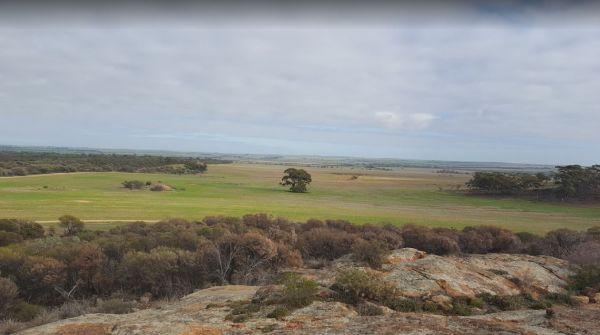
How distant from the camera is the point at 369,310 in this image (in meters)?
9.36

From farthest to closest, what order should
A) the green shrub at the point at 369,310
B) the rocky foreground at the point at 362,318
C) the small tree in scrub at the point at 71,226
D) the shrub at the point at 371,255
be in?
the small tree in scrub at the point at 71,226, the shrub at the point at 371,255, the green shrub at the point at 369,310, the rocky foreground at the point at 362,318

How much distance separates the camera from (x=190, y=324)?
852 cm

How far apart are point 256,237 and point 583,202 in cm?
6052

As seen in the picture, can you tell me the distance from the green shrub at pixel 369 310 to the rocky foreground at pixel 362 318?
0.55ft

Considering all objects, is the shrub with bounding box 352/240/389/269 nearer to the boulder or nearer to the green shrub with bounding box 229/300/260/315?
the boulder

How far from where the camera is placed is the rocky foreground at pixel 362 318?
7.92m

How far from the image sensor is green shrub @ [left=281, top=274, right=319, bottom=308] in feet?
31.6

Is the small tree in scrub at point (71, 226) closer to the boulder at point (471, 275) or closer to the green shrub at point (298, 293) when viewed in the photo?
the green shrub at point (298, 293)

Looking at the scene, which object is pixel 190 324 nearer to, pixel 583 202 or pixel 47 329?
pixel 47 329

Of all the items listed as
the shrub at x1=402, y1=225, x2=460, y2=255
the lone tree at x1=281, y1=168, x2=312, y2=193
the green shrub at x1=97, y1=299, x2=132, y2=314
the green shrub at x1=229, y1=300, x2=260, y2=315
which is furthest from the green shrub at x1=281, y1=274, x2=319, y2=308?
the lone tree at x1=281, y1=168, x2=312, y2=193

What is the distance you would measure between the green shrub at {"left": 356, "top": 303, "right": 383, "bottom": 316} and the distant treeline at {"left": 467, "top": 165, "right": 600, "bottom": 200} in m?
64.1

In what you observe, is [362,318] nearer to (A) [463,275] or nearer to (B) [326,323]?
(B) [326,323]

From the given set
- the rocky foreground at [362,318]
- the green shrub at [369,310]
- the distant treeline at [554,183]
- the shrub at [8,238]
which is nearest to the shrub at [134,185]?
the shrub at [8,238]

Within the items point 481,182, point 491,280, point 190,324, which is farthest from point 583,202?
point 190,324
